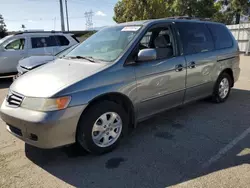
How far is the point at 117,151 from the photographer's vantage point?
3.45 metres

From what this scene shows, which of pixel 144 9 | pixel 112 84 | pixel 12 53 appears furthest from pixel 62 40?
pixel 144 9

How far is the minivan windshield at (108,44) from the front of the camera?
3.60 meters

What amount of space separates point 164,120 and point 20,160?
2.52 m

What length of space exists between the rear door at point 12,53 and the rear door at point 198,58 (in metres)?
6.89

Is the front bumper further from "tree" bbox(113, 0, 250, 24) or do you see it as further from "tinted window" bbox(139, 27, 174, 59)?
"tree" bbox(113, 0, 250, 24)

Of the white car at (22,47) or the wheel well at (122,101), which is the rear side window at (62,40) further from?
the wheel well at (122,101)

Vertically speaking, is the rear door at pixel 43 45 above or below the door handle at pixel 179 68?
above

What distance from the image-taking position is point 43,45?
31.6 ft

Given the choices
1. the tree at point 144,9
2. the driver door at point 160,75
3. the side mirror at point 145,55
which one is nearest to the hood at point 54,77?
the side mirror at point 145,55

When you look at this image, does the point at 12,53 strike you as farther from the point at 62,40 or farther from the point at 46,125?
the point at 46,125

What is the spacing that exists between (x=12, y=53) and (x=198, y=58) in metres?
7.30

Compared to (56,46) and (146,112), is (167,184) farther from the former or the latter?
(56,46)

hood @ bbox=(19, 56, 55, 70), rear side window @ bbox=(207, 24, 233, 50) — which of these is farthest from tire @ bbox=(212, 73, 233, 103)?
hood @ bbox=(19, 56, 55, 70)

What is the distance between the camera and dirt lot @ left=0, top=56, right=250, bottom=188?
9.07 feet
